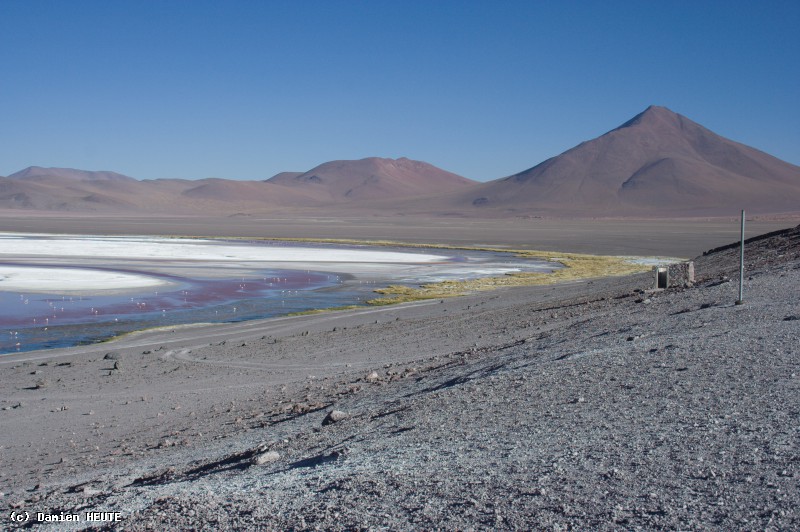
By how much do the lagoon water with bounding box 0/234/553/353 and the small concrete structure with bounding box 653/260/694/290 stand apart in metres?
9.88

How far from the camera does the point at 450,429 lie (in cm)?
697

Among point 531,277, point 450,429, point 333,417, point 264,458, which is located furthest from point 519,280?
point 264,458

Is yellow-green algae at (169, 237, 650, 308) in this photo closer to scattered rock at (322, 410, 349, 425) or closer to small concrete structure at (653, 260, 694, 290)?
small concrete structure at (653, 260, 694, 290)

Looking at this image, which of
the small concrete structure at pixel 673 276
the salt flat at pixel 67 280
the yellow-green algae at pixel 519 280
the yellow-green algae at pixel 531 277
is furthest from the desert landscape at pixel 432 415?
the salt flat at pixel 67 280

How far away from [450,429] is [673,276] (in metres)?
12.0

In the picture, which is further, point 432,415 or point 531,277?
point 531,277

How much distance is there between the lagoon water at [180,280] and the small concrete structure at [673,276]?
9881mm

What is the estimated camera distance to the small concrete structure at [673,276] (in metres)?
17.2

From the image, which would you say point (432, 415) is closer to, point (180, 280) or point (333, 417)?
point (333, 417)

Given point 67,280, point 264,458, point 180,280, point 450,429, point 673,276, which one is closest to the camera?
point 264,458

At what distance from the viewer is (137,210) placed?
623ft

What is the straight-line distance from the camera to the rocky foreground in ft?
16.6

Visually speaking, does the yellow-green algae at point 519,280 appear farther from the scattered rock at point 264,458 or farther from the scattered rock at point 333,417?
the scattered rock at point 264,458

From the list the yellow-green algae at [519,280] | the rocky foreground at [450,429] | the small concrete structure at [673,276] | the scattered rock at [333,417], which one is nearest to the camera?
the rocky foreground at [450,429]
